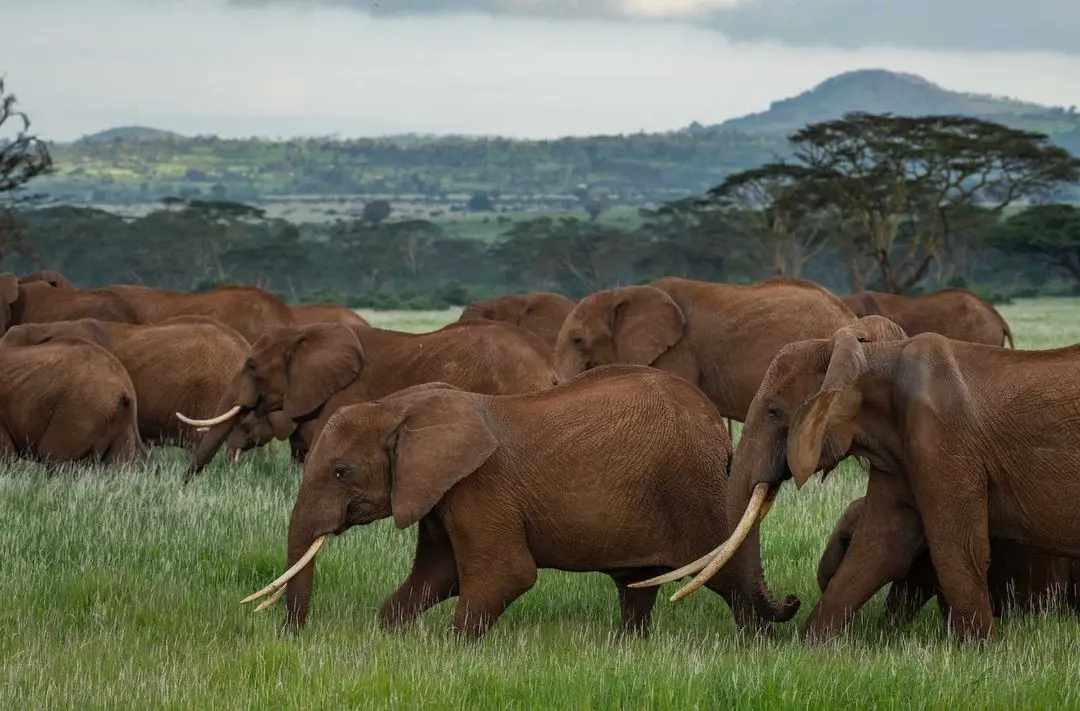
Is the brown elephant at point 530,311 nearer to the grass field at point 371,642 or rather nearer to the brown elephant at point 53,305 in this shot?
the brown elephant at point 53,305

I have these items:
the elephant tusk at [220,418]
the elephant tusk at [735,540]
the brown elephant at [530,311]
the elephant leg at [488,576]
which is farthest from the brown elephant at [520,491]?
the brown elephant at [530,311]

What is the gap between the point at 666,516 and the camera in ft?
23.7

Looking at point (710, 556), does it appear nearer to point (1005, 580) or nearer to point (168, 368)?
point (1005, 580)

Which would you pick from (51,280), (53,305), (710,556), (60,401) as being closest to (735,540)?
(710,556)

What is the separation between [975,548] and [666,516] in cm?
129

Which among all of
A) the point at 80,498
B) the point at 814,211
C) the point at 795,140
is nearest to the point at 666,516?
the point at 80,498

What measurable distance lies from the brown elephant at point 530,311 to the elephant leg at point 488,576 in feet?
34.6

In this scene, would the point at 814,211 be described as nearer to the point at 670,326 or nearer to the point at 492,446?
the point at 670,326

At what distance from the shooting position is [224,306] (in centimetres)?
1786

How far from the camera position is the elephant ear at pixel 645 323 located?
13.2m

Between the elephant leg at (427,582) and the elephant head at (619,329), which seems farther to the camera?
the elephant head at (619,329)

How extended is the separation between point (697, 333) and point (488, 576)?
673 centimetres

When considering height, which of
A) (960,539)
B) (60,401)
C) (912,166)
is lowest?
(912,166)

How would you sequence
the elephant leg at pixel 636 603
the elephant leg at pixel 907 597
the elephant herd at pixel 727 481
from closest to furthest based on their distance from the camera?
the elephant herd at pixel 727 481 → the elephant leg at pixel 636 603 → the elephant leg at pixel 907 597
